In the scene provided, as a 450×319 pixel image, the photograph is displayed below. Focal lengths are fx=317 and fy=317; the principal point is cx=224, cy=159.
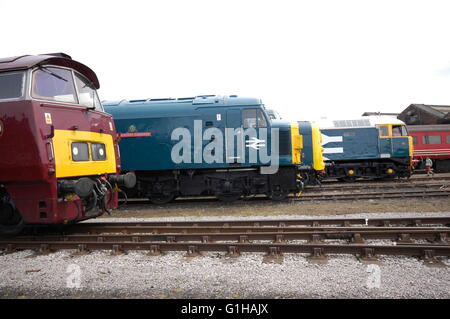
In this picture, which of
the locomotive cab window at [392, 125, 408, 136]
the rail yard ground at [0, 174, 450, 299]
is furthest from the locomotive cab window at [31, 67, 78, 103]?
the locomotive cab window at [392, 125, 408, 136]

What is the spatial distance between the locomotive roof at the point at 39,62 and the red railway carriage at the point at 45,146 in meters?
0.02

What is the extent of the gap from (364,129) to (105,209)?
48.9 ft

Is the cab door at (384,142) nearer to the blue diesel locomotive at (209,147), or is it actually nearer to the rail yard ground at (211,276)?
the blue diesel locomotive at (209,147)

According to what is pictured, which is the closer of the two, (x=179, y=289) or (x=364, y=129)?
(x=179, y=289)

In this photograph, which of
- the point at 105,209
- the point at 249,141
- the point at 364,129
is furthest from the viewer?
the point at 364,129

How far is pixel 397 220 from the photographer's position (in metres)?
6.47

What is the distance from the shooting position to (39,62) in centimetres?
522

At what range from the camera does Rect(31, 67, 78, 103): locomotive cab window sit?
513 centimetres

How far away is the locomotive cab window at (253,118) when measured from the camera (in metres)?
10.3

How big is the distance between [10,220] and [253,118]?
7.09m

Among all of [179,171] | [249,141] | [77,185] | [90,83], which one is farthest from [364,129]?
[77,185]

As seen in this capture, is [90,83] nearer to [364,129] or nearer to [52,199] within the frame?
[52,199]

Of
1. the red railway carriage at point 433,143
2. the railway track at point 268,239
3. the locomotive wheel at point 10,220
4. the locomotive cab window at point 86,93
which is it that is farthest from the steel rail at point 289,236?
the red railway carriage at point 433,143
